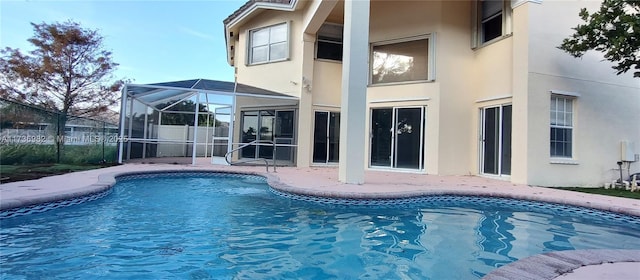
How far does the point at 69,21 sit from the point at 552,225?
2010 cm

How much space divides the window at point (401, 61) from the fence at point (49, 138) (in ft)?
29.5

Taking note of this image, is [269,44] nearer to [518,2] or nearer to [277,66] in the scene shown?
[277,66]

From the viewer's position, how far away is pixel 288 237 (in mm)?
4172

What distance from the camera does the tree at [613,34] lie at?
684 cm

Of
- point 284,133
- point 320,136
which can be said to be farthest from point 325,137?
point 284,133

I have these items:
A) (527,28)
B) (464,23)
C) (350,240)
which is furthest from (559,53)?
(350,240)

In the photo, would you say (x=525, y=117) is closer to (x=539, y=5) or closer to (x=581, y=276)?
(x=539, y=5)

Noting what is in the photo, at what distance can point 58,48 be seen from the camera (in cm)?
1552

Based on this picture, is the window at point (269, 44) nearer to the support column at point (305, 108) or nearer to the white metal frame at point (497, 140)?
the support column at point (305, 108)

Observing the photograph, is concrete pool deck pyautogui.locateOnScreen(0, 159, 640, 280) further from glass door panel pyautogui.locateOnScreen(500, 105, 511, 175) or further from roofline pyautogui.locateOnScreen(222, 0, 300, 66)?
roofline pyautogui.locateOnScreen(222, 0, 300, 66)

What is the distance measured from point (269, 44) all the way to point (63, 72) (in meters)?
10.0

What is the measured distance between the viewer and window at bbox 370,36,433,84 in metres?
10.4

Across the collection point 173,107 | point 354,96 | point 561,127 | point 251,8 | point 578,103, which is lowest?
point 561,127

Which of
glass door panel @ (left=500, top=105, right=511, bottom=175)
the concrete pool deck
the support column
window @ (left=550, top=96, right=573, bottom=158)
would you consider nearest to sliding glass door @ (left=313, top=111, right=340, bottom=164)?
the support column
